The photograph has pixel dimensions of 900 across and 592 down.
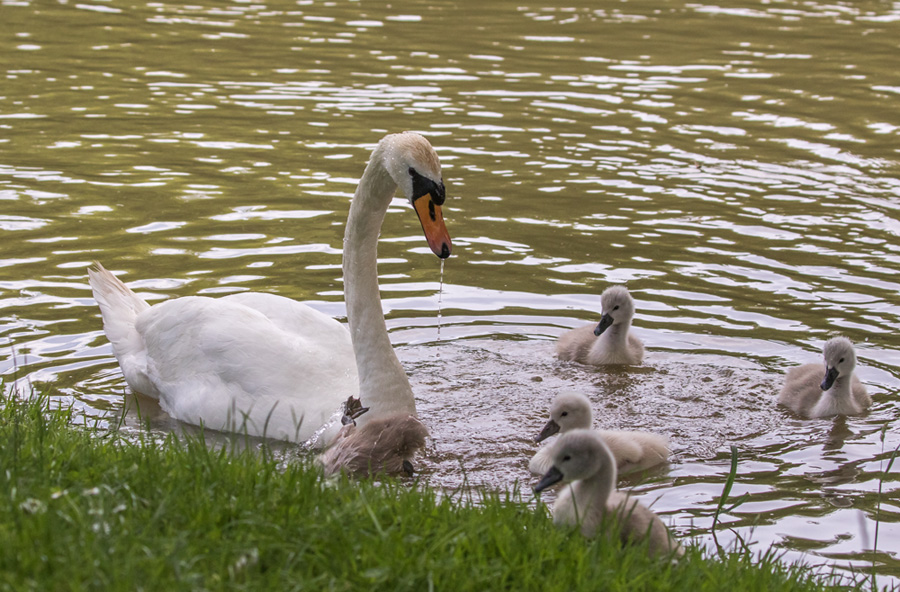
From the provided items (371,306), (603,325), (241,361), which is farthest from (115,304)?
(603,325)

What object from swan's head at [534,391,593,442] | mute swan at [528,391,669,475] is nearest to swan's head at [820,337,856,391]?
mute swan at [528,391,669,475]

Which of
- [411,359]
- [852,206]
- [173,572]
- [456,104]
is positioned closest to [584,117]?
[456,104]

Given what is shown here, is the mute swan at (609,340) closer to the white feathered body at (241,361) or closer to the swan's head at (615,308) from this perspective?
the swan's head at (615,308)

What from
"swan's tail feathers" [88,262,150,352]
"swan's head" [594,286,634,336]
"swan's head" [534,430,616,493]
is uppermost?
"swan's head" [534,430,616,493]

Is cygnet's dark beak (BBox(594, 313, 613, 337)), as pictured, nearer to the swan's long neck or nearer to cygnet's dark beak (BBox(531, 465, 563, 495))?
the swan's long neck

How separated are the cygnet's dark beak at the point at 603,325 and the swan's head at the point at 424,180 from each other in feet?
7.34

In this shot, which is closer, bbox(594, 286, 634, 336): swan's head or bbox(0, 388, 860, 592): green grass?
bbox(0, 388, 860, 592): green grass

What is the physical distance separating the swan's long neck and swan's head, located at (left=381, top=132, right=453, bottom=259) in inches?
7.5

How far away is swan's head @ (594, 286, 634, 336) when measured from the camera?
8266mm

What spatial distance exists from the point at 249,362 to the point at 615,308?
2672 millimetres

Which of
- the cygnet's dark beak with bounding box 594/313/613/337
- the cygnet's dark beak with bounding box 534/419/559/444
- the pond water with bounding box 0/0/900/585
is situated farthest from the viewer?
the cygnet's dark beak with bounding box 594/313/613/337

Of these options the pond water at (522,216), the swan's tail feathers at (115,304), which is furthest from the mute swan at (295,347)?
the pond water at (522,216)

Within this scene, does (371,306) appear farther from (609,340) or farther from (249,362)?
(609,340)

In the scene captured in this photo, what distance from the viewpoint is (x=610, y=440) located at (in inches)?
249
